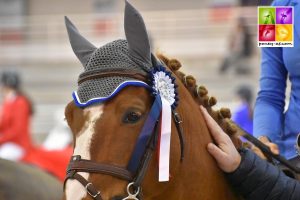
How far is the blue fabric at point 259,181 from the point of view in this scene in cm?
280

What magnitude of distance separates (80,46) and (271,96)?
88 cm

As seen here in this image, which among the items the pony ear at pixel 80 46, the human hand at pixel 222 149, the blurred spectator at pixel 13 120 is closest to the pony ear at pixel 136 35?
the pony ear at pixel 80 46

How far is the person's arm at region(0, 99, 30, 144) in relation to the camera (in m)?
9.06

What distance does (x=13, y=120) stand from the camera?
920cm

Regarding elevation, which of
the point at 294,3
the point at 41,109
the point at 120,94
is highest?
the point at 294,3

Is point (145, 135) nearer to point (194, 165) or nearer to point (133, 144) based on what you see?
point (133, 144)

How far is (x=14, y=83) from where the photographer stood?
918cm

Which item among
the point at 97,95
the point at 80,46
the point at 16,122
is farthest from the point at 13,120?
the point at 97,95

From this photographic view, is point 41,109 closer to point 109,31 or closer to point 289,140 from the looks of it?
point 109,31

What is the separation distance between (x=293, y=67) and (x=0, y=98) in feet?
48.9

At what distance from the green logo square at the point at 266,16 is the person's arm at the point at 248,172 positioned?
452mm

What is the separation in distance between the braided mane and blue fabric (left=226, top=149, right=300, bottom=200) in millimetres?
114

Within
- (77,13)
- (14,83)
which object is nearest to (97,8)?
(77,13)

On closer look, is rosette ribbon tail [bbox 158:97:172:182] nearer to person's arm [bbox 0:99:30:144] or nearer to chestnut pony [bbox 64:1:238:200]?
chestnut pony [bbox 64:1:238:200]
